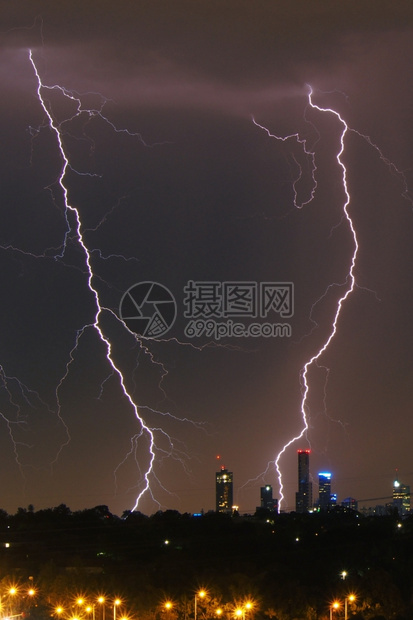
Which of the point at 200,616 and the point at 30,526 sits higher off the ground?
the point at 30,526

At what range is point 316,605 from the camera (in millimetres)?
16844

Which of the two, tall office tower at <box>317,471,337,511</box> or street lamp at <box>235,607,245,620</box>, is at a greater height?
tall office tower at <box>317,471,337,511</box>

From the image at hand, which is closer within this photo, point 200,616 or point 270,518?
point 200,616

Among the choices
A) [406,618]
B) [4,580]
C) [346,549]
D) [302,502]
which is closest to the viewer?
[406,618]

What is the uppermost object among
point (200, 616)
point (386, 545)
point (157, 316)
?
point (157, 316)

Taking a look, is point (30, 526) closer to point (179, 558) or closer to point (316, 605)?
point (179, 558)

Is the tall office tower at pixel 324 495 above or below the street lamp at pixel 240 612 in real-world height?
above

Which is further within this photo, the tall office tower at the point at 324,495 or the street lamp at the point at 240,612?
the tall office tower at the point at 324,495

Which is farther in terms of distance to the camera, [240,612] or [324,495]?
[324,495]

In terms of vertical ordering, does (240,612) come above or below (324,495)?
below

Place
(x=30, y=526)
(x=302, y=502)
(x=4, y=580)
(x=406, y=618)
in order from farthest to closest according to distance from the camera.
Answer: (x=302, y=502), (x=30, y=526), (x=4, y=580), (x=406, y=618)

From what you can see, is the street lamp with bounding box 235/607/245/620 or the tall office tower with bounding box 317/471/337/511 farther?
the tall office tower with bounding box 317/471/337/511

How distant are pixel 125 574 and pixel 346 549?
6.92 m

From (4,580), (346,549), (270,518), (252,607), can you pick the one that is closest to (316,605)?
(252,607)
